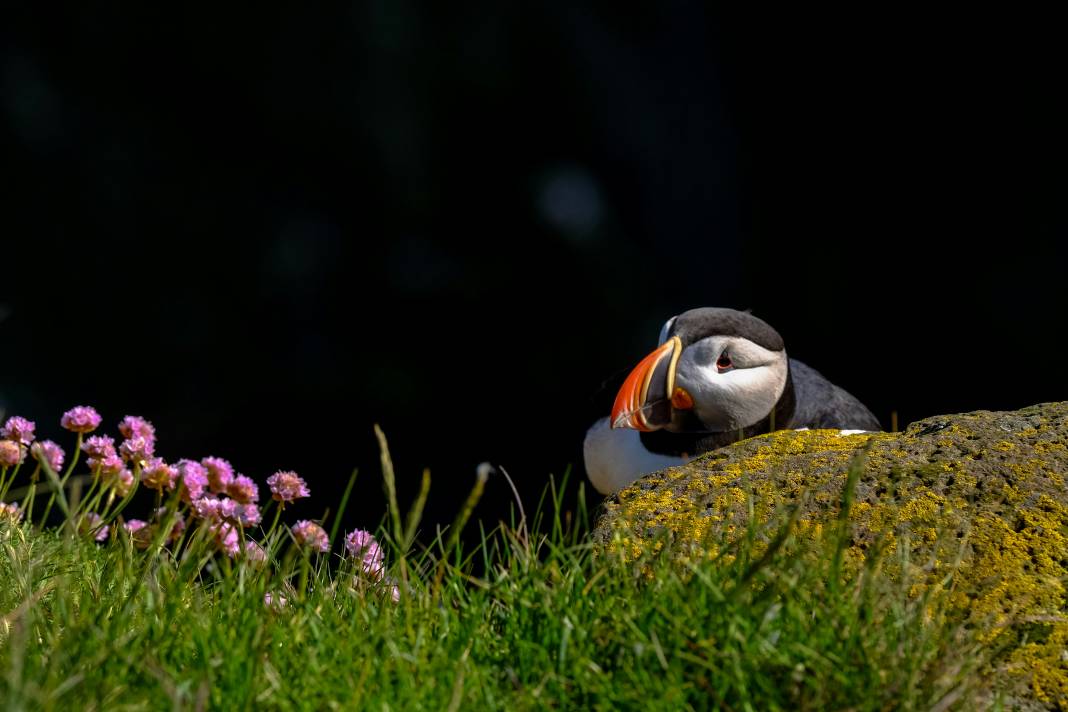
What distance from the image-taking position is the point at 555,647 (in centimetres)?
196

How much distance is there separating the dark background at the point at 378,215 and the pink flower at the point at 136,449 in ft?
13.7

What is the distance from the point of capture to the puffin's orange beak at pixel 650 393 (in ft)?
10.4

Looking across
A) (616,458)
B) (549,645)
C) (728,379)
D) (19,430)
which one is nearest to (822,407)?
(728,379)

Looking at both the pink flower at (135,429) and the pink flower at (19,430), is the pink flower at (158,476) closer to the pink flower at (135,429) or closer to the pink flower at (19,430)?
the pink flower at (135,429)

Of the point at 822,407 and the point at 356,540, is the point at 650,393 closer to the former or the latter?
the point at 822,407

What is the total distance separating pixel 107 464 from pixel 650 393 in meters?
1.37

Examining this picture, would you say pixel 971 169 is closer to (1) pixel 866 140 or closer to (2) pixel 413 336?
(1) pixel 866 140

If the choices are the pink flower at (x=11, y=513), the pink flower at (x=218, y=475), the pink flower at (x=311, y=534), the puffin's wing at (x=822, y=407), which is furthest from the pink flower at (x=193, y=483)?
the puffin's wing at (x=822, y=407)

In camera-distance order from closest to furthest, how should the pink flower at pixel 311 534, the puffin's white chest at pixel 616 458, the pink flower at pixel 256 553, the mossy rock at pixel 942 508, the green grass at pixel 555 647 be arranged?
the green grass at pixel 555 647 < the mossy rock at pixel 942 508 < the pink flower at pixel 256 553 < the pink flower at pixel 311 534 < the puffin's white chest at pixel 616 458

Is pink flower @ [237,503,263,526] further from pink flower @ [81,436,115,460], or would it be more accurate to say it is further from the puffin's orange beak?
the puffin's orange beak

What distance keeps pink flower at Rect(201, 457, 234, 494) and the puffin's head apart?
968 millimetres

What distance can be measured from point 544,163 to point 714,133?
1.16 meters

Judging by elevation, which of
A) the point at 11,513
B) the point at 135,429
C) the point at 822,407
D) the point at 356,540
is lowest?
the point at 11,513

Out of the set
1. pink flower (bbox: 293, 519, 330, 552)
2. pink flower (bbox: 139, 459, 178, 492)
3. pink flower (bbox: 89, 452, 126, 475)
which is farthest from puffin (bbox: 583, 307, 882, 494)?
pink flower (bbox: 89, 452, 126, 475)
